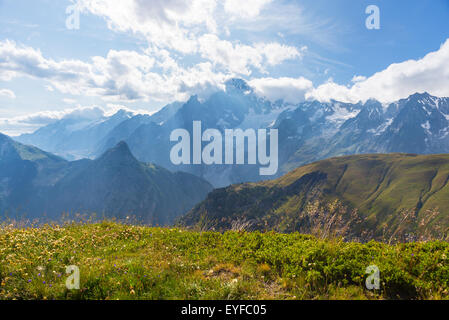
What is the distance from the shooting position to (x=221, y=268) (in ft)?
26.0

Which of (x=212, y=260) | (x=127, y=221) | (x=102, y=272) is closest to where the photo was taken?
(x=102, y=272)

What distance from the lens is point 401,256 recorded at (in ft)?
25.0

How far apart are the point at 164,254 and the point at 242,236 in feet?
10.1

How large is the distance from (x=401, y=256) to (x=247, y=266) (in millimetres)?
4604

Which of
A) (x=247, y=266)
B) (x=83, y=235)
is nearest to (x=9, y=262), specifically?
(x=83, y=235)

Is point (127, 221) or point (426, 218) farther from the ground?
point (426, 218)

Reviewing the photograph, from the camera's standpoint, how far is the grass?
633 cm

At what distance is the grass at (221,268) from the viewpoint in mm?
6332

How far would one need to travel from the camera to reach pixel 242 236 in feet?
32.8
